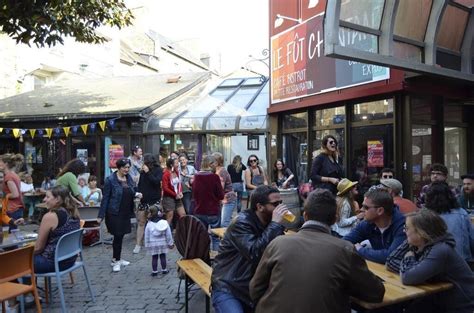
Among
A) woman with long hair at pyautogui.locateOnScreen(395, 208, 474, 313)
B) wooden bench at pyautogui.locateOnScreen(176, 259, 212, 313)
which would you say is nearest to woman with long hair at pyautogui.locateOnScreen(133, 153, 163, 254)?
wooden bench at pyautogui.locateOnScreen(176, 259, 212, 313)

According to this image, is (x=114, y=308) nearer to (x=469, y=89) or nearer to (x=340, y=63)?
(x=340, y=63)

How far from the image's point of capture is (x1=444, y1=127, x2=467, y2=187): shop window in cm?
802

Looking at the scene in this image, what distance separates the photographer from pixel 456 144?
8.14 metres

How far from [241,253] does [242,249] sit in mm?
47

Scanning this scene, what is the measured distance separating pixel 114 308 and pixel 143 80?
15.1 metres

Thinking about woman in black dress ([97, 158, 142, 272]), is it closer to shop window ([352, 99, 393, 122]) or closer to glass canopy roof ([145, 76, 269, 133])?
shop window ([352, 99, 393, 122])

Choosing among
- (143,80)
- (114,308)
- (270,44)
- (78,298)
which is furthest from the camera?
(143,80)

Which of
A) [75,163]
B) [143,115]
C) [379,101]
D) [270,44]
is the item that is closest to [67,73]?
[143,115]

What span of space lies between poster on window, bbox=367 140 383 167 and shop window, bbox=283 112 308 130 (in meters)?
2.14

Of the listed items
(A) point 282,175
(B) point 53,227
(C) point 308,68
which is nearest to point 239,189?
(A) point 282,175

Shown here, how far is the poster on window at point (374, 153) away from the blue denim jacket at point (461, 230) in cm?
402

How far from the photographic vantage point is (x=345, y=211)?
4.86 meters

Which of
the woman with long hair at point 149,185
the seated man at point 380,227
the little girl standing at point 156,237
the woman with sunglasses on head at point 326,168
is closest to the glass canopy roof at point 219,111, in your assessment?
the woman with long hair at point 149,185

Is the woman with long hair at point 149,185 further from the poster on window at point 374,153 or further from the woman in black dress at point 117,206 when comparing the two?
the poster on window at point 374,153
